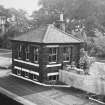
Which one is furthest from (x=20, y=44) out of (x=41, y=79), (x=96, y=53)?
(x=96, y=53)

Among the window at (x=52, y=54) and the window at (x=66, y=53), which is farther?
the window at (x=66, y=53)

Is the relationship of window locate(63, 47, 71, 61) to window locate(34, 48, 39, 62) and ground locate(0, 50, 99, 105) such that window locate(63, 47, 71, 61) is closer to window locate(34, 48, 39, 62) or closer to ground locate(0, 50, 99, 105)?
window locate(34, 48, 39, 62)

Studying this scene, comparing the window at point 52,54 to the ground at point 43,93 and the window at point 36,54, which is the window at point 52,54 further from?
the ground at point 43,93

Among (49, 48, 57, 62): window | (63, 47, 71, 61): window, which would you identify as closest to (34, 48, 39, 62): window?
(49, 48, 57, 62): window

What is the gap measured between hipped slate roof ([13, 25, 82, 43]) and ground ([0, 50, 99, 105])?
14.8 ft

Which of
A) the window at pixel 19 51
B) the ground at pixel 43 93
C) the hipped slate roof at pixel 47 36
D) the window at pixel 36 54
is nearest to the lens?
the ground at pixel 43 93

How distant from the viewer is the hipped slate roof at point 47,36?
20.6 metres

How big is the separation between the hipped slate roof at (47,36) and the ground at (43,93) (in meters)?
4.51

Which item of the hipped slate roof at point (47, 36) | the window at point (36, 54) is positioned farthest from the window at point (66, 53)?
the window at point (36, 54)

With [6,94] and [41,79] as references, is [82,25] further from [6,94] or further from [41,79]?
[6,94]

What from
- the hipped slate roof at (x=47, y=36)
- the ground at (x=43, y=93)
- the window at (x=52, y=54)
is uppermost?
the hipped slate roof at (x=47, y=36)

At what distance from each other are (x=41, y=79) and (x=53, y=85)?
4.60 feet

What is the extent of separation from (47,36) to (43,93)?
239 inches

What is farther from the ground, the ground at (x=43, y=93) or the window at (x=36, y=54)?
the window at (x=36, y=54)
